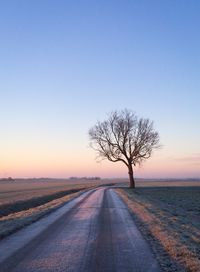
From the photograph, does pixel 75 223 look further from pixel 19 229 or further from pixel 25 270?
pixel 25 270

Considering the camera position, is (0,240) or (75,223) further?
(75,223)

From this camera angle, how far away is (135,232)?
15.1 metres

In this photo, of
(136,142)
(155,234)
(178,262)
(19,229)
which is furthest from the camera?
(136,142)

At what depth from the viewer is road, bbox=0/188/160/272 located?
377 inches

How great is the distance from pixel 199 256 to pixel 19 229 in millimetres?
8373

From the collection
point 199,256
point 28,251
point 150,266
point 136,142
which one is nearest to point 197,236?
point 199,256

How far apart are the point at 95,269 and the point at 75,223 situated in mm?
8811

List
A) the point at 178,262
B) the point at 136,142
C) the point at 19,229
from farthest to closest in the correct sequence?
the point at 136,142 → the point at 19,229 → the point at 178,262

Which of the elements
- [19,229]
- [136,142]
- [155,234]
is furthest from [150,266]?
[136,142]

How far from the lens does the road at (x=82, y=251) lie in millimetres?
9578

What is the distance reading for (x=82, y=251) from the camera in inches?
451

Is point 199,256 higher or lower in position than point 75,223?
lower

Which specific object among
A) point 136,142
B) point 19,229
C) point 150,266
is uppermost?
point 136,142

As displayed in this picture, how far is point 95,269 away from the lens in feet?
30.5
